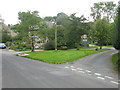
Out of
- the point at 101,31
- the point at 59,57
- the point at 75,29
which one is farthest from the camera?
the point at 75,29

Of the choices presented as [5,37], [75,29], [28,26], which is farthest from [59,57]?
[5,37]

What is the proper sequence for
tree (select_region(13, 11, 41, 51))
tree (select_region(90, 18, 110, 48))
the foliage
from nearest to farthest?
1. tree (select_region(13, 11, 41, 51))
2. tree (select_region(90, 18, 110, 48))
3. the foliage

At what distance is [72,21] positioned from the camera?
102 feet

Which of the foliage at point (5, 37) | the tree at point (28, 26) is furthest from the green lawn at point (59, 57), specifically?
the foliage at point (5, 37)

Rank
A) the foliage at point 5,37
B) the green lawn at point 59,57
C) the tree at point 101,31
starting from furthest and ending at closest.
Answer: the foliage at point 5,37, the tree at point 101,31, the green lawn at point 59,57

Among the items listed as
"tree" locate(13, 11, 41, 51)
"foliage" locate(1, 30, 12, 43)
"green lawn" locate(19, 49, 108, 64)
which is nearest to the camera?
"green lawn" locate(19, 49, 108, 64)

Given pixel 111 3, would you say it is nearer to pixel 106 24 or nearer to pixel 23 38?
pixel 106 24

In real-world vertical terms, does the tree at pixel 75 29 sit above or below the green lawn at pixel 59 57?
above

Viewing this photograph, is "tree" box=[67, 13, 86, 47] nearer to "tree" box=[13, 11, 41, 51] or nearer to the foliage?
"tree" box=[13, 11, 41, 51]

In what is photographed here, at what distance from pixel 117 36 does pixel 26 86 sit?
1110 centimetres

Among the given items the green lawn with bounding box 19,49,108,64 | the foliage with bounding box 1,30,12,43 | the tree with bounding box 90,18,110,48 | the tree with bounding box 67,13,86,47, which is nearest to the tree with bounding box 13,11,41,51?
the tree with bounding box 67,13,86,47

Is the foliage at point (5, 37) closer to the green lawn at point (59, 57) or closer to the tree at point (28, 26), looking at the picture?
the tree at point (28, 26)

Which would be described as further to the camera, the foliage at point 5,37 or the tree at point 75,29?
the foliage at point 5,37

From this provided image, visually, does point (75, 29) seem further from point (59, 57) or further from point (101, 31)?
point (59, 57)
